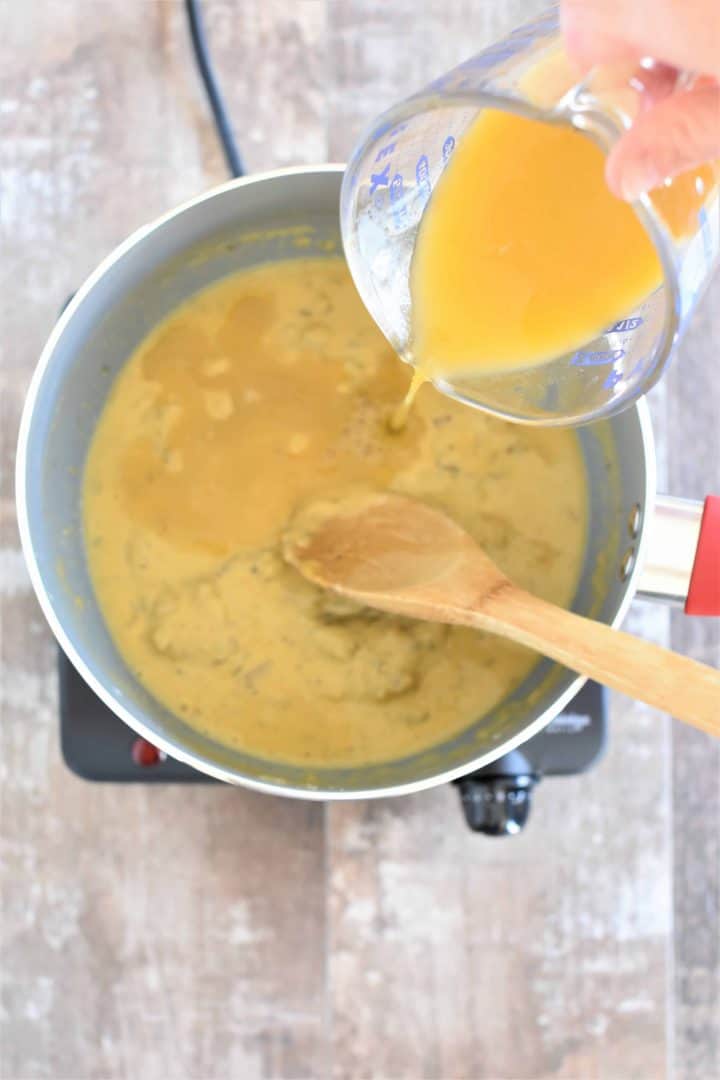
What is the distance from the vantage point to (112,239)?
2.67ft

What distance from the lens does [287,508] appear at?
751mm

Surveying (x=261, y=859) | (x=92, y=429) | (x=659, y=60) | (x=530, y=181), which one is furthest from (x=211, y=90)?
(x=261, y=859)

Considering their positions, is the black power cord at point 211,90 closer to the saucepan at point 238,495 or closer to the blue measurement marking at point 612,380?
the saucepan at point 238,495

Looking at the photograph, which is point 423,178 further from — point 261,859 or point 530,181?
point 261,859

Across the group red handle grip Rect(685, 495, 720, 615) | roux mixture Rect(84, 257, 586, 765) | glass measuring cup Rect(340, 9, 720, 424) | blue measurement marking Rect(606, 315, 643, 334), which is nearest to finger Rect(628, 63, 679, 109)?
glass measuring cup Rect(340, 9, 720, 424)

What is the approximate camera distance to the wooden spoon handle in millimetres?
535

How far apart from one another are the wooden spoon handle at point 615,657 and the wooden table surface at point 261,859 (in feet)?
0.82

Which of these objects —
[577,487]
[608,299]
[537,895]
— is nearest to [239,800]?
[537,895]

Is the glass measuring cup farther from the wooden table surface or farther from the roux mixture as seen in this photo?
the wooden table surface

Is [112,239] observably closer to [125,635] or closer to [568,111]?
[125,635]

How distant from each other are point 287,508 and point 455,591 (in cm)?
17

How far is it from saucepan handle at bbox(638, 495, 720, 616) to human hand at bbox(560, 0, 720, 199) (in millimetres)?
246

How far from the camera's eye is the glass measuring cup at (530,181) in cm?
44

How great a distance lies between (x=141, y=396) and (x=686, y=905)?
59 cm
